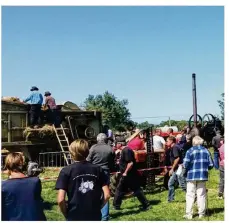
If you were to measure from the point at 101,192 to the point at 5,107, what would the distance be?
1041cm

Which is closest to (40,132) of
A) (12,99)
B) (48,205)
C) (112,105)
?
(12,99)

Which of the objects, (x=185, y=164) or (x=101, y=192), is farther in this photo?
(x=185, y=164)

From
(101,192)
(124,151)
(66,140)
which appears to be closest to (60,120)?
(66,140)

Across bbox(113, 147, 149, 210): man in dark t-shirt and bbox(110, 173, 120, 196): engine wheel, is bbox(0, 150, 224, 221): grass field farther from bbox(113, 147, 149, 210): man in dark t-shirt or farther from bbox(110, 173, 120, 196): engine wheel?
bbox(110, 173, 120, 196): engine wheel

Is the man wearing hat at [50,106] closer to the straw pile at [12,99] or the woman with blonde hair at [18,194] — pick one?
the straw pile at [12,99]

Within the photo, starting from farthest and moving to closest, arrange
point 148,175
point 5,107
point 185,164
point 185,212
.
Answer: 1. point 5,107
2. point 148,175
3. point 185,212
4. point 185,164

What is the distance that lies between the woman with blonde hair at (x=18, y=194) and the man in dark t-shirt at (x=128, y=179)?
14.7 feet

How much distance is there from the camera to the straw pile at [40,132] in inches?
585

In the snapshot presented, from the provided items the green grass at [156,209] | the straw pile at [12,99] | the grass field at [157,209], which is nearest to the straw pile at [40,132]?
the straw pile at [12,99]

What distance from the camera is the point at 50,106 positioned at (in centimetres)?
1541

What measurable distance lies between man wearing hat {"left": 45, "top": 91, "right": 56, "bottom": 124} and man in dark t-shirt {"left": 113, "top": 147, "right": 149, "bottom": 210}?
6842mm

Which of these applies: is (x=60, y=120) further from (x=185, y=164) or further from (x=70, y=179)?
(x=70, y=179)

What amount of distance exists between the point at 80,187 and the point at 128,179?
446cm

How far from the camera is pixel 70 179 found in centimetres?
452
